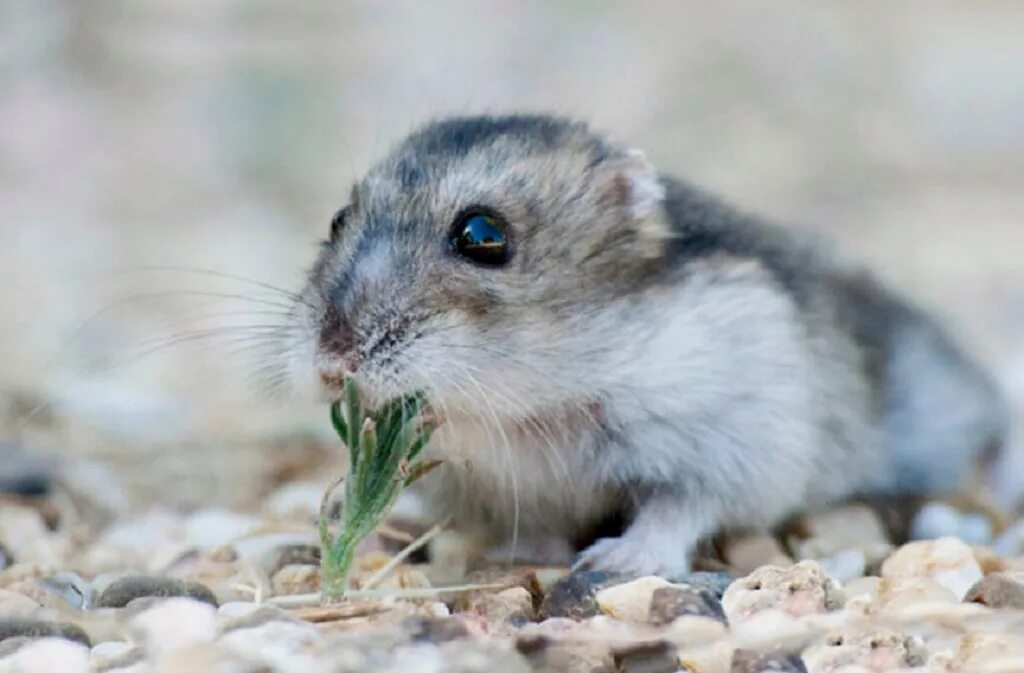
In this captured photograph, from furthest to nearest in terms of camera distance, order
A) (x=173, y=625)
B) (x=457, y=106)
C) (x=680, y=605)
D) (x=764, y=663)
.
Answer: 1. (x=457, y=106)
2. (x=680, y=605)
3. (x=173, y=625)
4. (x=764, y=663)

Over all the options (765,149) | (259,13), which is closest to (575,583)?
(765,149)

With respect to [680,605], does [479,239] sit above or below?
above

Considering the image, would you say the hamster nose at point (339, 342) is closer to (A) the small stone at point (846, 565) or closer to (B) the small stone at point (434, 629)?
(B) the small stone at point (434, 629)

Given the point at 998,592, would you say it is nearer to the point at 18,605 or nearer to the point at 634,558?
the point at 634,558

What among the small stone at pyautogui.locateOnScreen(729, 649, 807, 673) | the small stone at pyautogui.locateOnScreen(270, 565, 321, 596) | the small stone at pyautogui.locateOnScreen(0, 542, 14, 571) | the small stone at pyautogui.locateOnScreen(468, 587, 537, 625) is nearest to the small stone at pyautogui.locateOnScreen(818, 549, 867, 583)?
the small stone at pyautogui.locateOnScreen(468, 587, 537, 625)

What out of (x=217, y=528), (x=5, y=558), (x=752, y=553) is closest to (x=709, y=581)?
(x=752, y=553)

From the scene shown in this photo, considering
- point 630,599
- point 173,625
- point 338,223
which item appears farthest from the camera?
point 338,223

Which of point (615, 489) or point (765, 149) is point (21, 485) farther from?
point (765, 149)
